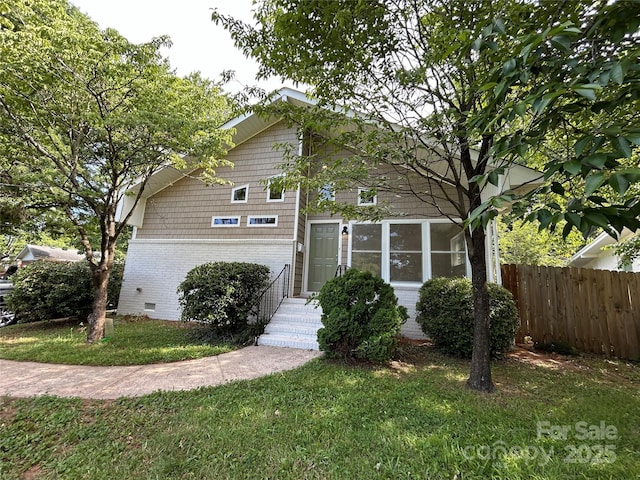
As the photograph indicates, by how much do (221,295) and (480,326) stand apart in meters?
4.94

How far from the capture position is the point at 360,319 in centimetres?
476

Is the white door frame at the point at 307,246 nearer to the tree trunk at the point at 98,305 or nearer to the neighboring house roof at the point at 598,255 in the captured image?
the tree trunk at the point at 98,305

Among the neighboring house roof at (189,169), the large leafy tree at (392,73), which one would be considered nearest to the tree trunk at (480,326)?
the large leafy tree at (392,73)

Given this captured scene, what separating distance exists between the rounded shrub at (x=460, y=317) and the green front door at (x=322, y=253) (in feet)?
9.69

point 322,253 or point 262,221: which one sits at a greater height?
point 262,221

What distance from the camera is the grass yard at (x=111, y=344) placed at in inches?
186

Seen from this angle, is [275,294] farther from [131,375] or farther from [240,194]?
[131,375]

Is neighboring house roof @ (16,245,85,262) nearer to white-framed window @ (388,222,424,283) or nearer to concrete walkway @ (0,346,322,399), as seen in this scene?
concrete walkway @ (0,346,322,399)

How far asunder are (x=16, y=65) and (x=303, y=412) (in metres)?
7.40

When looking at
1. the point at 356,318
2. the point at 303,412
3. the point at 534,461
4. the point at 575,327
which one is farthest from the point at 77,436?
Result: the point at 575,327

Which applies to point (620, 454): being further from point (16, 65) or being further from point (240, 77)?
point (16, 65)

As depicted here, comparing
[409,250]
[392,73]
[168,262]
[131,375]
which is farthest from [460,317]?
[168,262]

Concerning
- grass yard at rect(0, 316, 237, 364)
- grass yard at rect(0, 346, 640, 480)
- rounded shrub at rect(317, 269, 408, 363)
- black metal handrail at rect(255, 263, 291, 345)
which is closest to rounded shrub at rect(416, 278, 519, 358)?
rounded shrub at rect(317, 269, 408, 363)

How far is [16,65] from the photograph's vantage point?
16.0 feet
